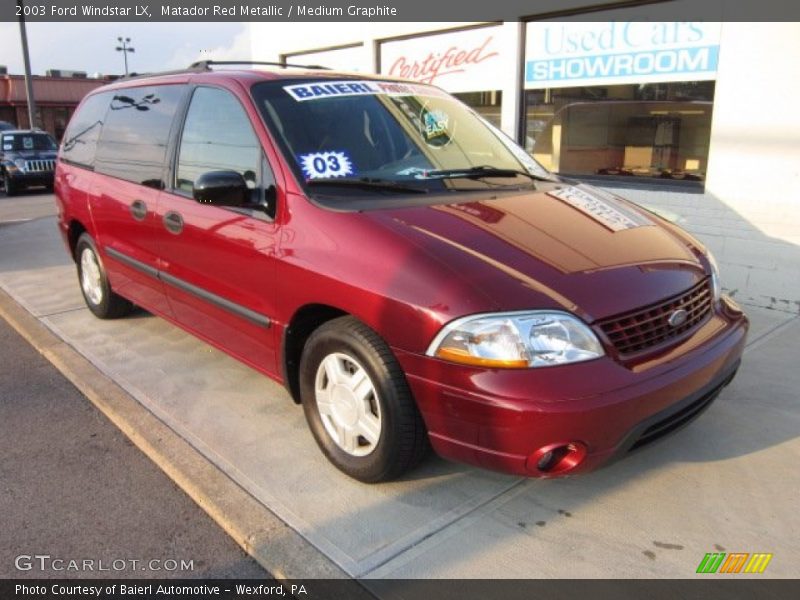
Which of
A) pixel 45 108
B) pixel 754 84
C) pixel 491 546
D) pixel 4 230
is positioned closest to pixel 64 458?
pixel 491 546

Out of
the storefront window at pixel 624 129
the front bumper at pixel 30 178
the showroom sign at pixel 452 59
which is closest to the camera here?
the storefront window at pixel 624 129

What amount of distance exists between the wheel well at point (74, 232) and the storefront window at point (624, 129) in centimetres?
459


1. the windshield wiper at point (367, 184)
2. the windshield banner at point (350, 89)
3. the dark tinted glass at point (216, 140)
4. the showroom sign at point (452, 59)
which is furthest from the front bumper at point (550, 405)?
the showroom sign at point (452, 59)

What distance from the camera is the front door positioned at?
3236 mm

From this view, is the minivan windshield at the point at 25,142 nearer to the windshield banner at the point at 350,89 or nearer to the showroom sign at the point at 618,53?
the showroom sign at the point at 618,53

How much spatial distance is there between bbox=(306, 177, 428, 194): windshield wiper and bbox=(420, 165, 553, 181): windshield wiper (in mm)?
181

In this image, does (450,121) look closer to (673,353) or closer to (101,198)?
(673,353)

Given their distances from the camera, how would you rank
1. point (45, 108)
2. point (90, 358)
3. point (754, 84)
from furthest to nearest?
point (45, 108) → point (754, 84) → point (90, 358)

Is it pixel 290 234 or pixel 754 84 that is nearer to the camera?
pixel 290 234

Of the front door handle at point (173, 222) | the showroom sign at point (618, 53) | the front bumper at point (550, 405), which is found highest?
the showroom sign at point (618, 53)

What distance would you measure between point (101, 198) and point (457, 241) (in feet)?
10.7

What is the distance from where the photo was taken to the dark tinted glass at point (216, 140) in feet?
10.9
